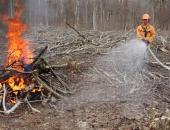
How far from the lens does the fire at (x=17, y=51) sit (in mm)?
9672

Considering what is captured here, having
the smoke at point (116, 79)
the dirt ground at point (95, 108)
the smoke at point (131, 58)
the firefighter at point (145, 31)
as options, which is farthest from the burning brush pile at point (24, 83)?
the firefighter at point (145, 31)

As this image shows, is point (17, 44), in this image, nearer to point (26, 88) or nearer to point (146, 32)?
point (26, 88)

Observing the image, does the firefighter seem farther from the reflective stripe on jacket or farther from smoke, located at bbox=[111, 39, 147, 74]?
smoke, located at bbox=[111, 39, 147, 74]

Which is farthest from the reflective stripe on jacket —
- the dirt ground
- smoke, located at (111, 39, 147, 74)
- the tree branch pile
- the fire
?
the tree branch pile

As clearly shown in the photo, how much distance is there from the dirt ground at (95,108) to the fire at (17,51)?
2.05ft

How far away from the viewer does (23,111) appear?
9352 millimetres

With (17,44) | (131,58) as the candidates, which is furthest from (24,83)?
(131,58)

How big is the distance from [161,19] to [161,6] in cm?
78

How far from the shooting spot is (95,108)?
956 centimetres

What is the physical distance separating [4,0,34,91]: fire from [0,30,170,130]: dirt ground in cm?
63

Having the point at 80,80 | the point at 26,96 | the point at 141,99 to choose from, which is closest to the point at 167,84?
the point at 141,99

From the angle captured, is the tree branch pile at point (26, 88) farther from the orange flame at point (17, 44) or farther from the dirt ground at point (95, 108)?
the orange flame at point (17, 44)

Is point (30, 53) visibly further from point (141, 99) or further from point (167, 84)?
point (167, 84)

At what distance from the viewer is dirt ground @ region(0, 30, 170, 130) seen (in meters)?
8.63
